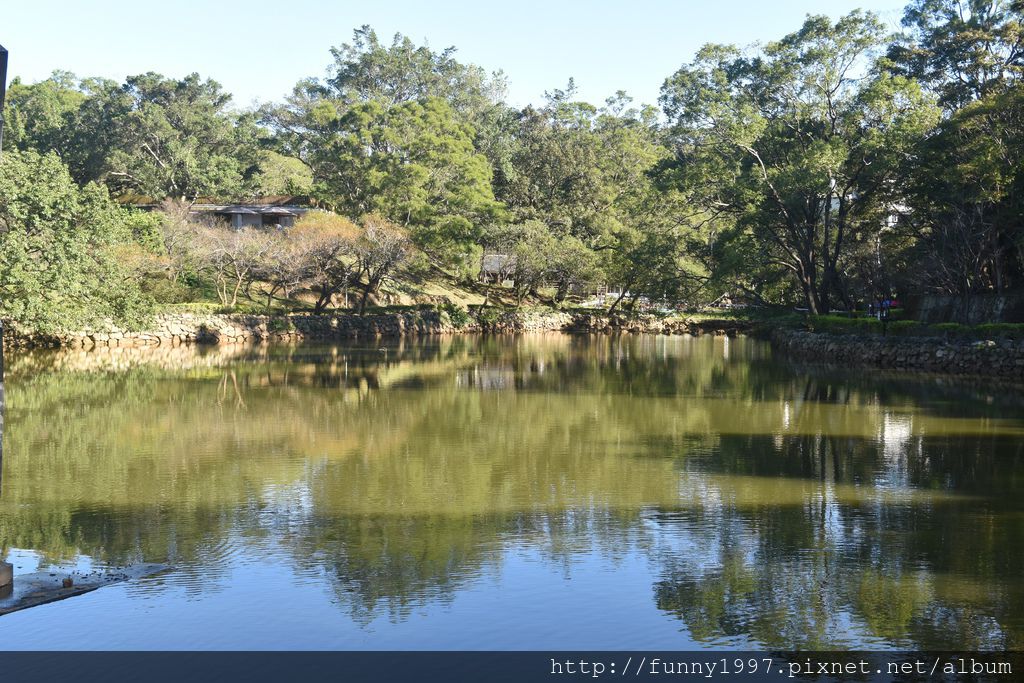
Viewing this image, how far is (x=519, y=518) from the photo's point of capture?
11570 millimetres

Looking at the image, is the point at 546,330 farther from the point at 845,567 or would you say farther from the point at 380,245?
the point at 845,567

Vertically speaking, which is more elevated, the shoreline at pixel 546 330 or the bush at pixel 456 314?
the bush at pixel 456 314

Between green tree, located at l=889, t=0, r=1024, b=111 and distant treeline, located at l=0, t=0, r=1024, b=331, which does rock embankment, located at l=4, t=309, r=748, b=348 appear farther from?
green tree, located at l=889, t=0, r=1024, b=111

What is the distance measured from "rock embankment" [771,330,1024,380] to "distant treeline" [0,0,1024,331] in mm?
3210

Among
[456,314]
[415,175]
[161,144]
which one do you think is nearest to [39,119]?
[161,144]

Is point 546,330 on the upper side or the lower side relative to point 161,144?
lower

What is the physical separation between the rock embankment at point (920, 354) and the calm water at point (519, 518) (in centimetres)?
495

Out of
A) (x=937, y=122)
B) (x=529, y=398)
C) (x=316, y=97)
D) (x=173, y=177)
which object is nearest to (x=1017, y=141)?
(x=937, y=122)

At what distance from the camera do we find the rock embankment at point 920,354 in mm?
28484

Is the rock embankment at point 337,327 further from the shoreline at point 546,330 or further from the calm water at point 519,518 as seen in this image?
the calm water at point 519,518

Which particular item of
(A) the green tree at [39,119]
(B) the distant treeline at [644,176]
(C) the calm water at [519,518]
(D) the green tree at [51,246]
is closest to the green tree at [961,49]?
(B) the distant treeline at [644,176]

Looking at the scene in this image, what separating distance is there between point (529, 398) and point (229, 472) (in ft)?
34.5

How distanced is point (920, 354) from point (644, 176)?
22854 millimetres

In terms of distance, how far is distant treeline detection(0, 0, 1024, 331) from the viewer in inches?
1294
